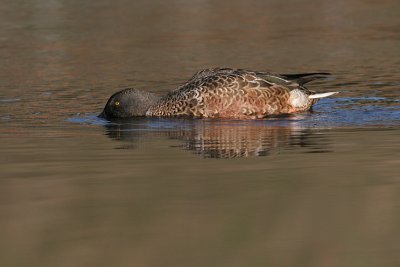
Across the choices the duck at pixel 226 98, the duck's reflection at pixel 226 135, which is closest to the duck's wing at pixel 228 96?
the duck at pixel 226 98

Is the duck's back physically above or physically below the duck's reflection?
above

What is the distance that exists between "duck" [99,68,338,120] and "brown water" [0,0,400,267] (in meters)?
0.27

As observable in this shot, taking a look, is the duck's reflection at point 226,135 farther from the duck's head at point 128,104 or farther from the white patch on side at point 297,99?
the white patch on side at point 297,99

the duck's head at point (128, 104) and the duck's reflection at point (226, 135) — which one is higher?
the duck's head at point (128, 104)

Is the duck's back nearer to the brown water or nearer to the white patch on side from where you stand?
the white patch on side

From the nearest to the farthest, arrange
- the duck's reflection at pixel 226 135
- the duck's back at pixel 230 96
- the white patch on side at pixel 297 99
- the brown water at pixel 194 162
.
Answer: the brown water at pixel 194 162 → the duck's reflection at pixel 226 135 → the duck's back at pixel 230 96 → the white patch on side at pixel 297 99

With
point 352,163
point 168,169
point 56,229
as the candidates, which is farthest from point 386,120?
point 56,229

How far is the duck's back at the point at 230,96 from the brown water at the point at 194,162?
27 cm

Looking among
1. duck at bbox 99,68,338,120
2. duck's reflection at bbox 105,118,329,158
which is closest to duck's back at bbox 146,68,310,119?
duck at bbox 99,68,338,120

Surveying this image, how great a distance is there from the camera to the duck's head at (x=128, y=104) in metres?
13.3

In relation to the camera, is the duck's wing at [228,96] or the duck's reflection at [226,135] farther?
the duck's wing at [228,96]

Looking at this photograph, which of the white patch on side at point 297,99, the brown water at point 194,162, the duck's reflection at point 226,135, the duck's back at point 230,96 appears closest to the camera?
the brown water at point 194,162

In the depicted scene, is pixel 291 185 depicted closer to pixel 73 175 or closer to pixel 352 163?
pixel 352 163

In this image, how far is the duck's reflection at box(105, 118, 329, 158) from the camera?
10133 millimetres
